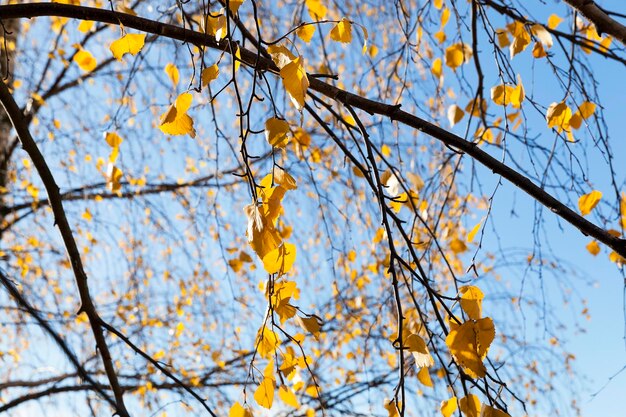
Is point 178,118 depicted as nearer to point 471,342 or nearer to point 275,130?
point 275,130

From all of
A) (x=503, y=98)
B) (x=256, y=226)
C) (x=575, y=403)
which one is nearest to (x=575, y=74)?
(x=503, y=98)

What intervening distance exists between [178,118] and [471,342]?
43 centimetres

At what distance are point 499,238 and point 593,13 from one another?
755mm

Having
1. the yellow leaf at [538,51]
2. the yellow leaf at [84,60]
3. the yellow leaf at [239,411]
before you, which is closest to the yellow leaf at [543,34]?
the yellow leaf at [538,51]

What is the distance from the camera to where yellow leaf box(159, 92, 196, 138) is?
71cm

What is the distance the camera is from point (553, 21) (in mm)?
1438

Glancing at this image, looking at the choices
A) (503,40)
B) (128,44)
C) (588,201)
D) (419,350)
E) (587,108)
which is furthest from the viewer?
(503,40)

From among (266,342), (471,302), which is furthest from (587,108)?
(266,342)

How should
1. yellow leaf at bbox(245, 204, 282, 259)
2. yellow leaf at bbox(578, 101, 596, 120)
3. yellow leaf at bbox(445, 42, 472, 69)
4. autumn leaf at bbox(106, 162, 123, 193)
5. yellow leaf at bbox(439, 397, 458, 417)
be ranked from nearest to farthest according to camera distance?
1. yellow leaf at bbox(245, 204, 282, 259)
2. yellow leaf at bbox(439, 397, 458, 417)
3. yellow leaf at bbox(578, 101, 596, 120)
4. autumn leaf at bbox(106, 162, 123, 193)
5. yellow leaf at bbox(445, 42, 472, 69)

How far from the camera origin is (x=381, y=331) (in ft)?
8.21

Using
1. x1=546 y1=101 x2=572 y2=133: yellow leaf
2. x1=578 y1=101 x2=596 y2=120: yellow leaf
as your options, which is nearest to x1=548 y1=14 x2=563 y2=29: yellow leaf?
x1=578 y1=101 x2=596 y2=120: yellow leaf

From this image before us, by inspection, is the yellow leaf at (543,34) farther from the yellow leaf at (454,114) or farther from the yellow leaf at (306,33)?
the yellow leaf at (306,33)

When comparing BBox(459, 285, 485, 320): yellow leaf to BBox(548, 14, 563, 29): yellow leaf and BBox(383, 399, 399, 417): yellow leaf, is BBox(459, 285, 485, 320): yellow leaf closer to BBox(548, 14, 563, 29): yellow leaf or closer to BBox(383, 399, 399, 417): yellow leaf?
BBox(383, 399, 399, 417): yellow leaf

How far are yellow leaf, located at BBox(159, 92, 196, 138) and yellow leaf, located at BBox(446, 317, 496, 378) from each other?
40 cm
